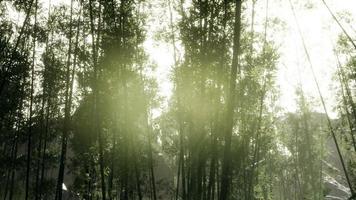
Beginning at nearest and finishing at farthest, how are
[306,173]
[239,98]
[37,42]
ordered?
[37,42] < [239,98] < [306,173]

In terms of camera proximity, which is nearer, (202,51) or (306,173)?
(202,51)

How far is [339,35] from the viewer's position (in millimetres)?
14188

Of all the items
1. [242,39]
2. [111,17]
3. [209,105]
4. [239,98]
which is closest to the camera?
[111,17]

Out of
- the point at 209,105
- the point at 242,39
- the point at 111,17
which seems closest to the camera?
the point at 111,17

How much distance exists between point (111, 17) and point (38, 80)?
24.2 ft

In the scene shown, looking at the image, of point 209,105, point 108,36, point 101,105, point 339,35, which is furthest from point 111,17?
point 339,35

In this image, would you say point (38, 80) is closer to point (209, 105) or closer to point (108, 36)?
point (108, 36)

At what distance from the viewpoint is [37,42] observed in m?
13.8

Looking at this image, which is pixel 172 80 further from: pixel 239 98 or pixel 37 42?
pixel 37 42

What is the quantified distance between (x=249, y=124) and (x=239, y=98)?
1.23m

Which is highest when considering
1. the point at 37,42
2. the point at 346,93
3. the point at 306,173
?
the point at 37,42

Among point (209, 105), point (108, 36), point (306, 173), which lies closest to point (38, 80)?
point (108, 36)

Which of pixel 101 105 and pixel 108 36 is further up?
pixel 108 36

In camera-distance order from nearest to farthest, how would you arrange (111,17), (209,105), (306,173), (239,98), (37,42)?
1. (111,17)
2. (209,105)
3. (37,42)
4. (239,98)
5. (306,173)
